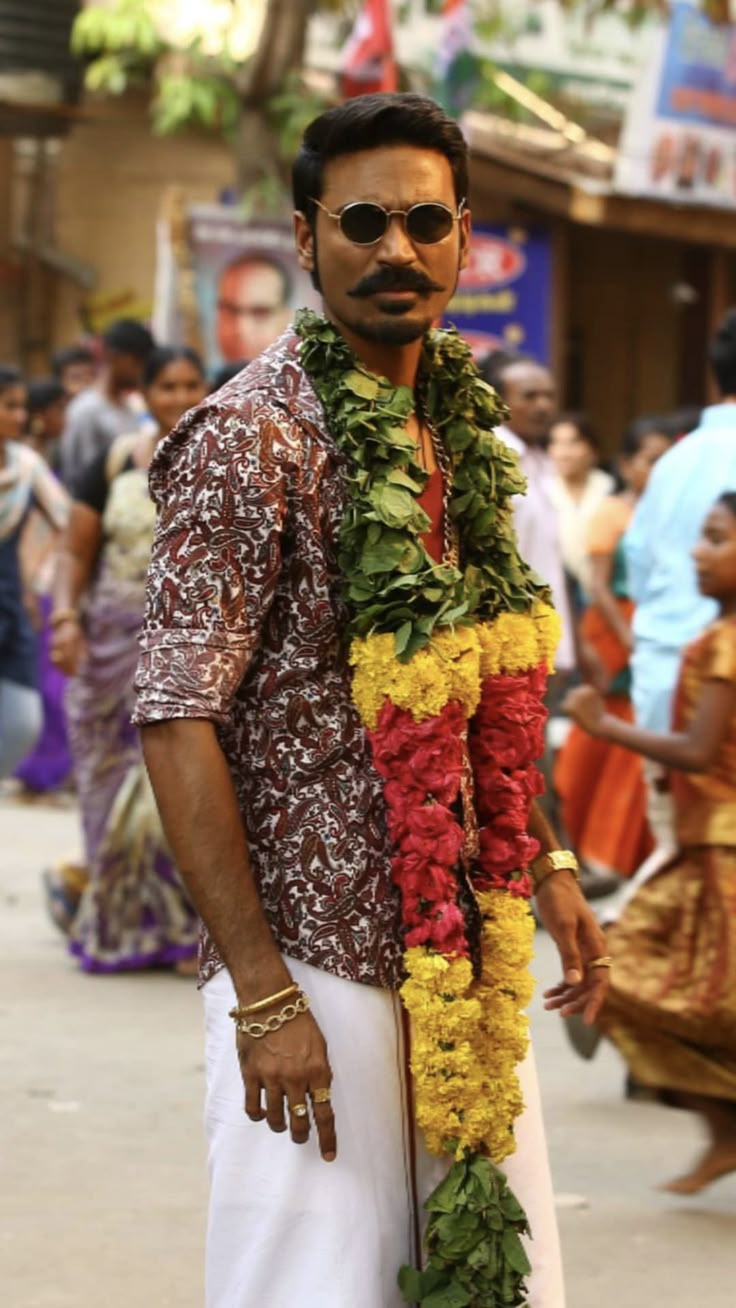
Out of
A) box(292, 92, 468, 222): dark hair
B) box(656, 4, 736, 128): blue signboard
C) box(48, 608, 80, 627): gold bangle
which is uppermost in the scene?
box(656, 4, 736, 128): blue signboard

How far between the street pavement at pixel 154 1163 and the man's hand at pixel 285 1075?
0.58 metres

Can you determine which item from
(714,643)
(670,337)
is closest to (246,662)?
(714,643)

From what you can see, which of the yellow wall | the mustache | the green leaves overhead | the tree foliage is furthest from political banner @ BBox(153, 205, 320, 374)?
the mustache

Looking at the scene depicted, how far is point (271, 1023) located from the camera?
285 centimetres

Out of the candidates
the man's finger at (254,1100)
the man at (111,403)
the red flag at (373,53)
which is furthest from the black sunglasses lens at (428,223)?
the red flag at (373,53)

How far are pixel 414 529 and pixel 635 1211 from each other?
267 centimetres

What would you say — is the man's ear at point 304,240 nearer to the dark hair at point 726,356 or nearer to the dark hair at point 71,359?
the dark hair at point 726,356

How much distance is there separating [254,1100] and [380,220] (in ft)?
3.75

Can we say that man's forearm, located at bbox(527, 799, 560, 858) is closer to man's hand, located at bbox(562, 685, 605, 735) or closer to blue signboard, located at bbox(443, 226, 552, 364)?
man's hand, located at bbox(562, 685, 605, 735)

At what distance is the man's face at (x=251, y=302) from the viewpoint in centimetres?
1305

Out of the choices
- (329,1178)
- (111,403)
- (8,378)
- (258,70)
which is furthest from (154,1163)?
(258,70)

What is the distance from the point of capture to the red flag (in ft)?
40.8

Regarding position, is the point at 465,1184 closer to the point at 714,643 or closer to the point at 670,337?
the point at 714,643

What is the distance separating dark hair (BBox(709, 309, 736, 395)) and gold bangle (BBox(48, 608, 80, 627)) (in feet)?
7.34
